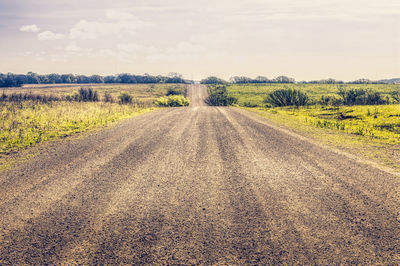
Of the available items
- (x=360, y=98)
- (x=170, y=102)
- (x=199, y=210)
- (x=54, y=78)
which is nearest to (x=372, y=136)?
(x=199, y=210)

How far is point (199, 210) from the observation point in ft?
13.6

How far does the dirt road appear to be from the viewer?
3.10 m

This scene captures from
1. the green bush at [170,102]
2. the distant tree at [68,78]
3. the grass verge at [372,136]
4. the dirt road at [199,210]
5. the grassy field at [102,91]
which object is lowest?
the dirt road at [199,210]

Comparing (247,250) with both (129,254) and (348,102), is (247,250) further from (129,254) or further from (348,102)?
(348,102)

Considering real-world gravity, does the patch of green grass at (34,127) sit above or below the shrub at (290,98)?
below

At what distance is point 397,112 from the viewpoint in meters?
15.4

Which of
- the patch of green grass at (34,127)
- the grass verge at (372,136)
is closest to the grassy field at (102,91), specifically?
the patch of green grass at (34,127)

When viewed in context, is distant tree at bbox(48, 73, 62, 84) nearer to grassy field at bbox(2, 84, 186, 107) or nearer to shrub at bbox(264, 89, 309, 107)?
grassy field at bbox(2, 84, 186, 107)

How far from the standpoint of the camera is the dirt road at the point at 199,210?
3096 millimetres

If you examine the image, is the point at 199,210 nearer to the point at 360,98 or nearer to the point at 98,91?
the point at 360,98

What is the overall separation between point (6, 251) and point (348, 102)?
1285 inches

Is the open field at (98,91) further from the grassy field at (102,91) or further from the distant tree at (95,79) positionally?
the distant tree at (95,79)

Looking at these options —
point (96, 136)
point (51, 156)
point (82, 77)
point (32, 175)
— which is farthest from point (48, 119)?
point (82, 77)

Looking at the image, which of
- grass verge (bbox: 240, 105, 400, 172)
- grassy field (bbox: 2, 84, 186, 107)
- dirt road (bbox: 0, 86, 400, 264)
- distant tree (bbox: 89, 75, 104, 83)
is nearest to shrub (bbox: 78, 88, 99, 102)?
grassy field (bbox: 2, 84, 186, 107)
